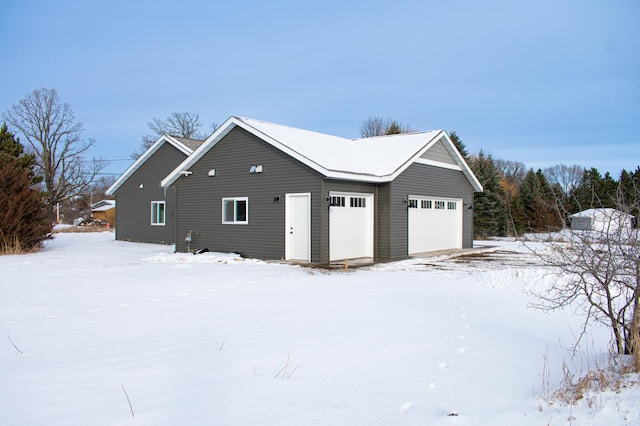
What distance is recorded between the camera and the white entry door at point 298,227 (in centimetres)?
1495

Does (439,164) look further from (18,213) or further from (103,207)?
(103,207)

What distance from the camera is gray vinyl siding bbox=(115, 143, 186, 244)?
76.9ft

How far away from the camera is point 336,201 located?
49.7ft

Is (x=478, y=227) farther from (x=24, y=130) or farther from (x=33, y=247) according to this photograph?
(x=24, y=130)

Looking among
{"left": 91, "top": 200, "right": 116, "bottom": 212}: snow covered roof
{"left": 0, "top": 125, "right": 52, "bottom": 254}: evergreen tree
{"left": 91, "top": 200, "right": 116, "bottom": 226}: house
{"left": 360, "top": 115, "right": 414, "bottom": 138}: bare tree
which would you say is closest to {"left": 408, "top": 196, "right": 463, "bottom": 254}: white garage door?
{"left": 0, "top": 125, "right": 52, "bottom": 254}: evergreen tree

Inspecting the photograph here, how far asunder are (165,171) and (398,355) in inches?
808

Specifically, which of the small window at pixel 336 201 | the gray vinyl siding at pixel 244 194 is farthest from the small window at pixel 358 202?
the gray vinyl siding at pixel 244 194

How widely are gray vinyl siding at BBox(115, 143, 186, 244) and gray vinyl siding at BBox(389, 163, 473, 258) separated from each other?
11.0m

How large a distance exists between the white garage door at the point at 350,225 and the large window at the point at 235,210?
320 centimetres

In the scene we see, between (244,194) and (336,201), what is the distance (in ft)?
10.9

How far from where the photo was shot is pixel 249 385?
4.48m

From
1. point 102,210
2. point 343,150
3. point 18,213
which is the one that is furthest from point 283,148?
point 102,210

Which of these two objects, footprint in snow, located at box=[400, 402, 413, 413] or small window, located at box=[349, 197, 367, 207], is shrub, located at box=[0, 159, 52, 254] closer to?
small window, located at box=[349, 197, 367, 207]

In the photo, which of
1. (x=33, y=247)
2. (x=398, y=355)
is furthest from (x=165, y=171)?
(x=398, y=355)
